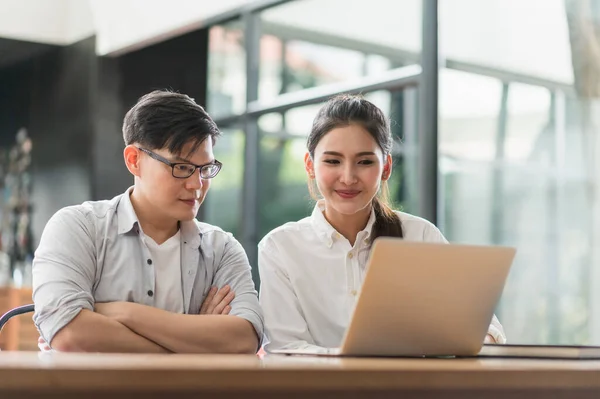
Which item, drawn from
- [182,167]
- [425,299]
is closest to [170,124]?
[182,167]

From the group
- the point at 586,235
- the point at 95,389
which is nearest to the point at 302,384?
the point at 95,389

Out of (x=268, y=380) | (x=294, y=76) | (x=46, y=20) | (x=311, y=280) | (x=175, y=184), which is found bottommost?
(x=268, y=380)

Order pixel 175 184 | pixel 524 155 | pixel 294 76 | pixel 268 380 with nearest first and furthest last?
pixel 268 380
pixel 175 184
pixel 524 155
pixel 294 76

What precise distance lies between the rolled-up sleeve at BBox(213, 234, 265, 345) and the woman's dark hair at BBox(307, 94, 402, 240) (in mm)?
343

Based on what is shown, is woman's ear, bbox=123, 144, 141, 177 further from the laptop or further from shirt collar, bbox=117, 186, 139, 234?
the laptop

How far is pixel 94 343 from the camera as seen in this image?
6.11ft

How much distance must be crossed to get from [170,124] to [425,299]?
944 millimetres

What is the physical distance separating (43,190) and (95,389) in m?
6.22

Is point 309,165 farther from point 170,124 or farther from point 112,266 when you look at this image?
point 112,266

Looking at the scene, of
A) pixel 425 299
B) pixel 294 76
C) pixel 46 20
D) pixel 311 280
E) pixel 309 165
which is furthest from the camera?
pixel 46 20

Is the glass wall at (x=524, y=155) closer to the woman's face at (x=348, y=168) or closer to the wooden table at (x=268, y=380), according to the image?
the woman's face at (x=348, y=168)

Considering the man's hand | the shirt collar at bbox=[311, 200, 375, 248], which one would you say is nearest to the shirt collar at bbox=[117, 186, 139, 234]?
the man's hand

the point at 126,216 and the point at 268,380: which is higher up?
the point at 126,216

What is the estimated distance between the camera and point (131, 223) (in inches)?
84.0
